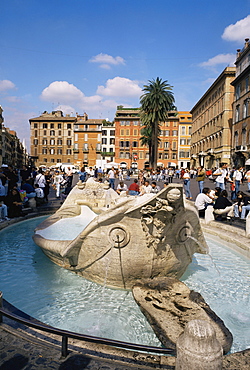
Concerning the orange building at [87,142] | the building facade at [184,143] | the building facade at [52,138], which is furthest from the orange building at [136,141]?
the building facade at [52,138]

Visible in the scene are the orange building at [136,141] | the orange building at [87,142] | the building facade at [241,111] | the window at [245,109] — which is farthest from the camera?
the orange building at [87,142]

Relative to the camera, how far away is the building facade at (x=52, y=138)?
74.3m

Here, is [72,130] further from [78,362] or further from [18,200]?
[78,362]

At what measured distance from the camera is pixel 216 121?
47812mm

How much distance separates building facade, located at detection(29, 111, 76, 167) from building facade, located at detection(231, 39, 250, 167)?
4458 cm

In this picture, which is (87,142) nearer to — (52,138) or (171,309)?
(52,138)

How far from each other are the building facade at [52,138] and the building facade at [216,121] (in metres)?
32.1

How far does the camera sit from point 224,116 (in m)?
43.2

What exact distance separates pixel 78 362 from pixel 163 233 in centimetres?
207

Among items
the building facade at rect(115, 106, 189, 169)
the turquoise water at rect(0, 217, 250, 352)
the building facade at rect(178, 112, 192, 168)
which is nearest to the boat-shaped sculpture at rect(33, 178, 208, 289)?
the turquoise water at rect(0, 217, 250, 352)

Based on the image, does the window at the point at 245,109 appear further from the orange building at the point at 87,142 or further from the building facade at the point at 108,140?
the orange building at the point at 87,142

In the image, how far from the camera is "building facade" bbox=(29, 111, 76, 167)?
74262 mm

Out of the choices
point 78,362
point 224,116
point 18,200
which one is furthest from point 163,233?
point 224,116

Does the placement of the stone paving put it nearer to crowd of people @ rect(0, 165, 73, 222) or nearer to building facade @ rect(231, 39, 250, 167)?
crowd of people @ rect(0, 165, 73, 222)
